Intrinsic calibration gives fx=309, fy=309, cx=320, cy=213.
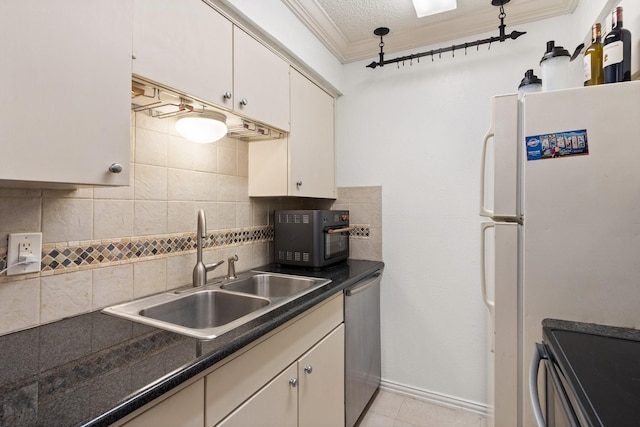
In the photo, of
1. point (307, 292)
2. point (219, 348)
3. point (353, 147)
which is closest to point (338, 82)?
point (353, 147)

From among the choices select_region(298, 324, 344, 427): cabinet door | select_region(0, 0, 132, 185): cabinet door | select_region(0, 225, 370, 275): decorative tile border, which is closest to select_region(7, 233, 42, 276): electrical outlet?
select_region(0, 225, 370, 275): decorative tile border

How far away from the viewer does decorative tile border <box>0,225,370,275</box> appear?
105 cm

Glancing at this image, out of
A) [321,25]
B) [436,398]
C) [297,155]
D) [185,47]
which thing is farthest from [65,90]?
[436,398]

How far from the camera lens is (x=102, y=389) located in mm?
658

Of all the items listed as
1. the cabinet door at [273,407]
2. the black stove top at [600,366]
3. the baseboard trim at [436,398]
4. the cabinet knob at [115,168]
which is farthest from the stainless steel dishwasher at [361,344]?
the cabinet knob at [115,168]

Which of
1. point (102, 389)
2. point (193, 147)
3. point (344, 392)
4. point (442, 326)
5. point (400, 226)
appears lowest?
point (344, 392)

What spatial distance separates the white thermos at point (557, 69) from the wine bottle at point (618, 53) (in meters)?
0.13

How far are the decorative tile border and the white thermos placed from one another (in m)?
1.68

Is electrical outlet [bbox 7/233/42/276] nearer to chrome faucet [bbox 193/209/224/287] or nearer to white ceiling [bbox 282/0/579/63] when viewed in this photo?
chrome faucet [bbox 193/209/224/287]

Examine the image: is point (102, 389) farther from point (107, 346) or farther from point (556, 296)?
point (556, 296)

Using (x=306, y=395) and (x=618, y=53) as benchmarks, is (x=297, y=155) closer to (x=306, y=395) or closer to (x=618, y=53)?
(x=306, y=395)

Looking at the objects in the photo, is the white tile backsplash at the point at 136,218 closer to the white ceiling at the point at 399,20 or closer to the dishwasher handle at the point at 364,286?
the dishwasher handle at the point at 364,286

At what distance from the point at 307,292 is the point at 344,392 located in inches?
27.7

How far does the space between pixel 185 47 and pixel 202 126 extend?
0.31 m
